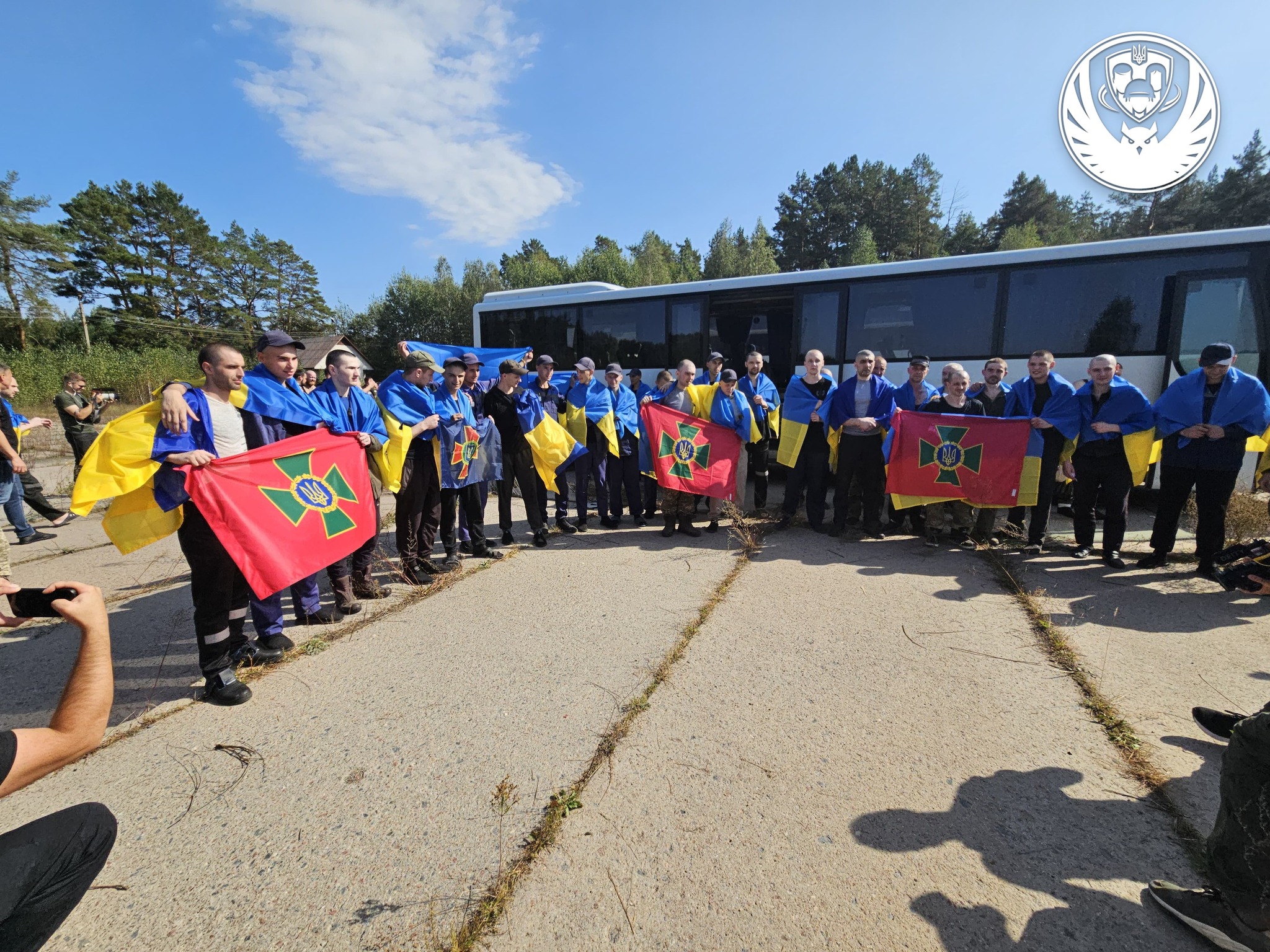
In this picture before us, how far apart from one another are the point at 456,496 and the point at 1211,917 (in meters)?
5.29

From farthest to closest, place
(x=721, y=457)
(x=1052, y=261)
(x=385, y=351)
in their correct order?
(x=385, y=351) < (x=1052, y=261) < (x=721, y=457)

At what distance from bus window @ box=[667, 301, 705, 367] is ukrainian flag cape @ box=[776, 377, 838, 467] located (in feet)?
11.2

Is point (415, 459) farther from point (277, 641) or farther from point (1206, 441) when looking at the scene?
point (1206, 441)

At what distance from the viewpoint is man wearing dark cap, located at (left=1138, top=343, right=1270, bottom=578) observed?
14.8ft

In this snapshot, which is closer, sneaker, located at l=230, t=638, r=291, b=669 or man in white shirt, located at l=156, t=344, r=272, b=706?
man in white shirt, located at l=156, t=344, r=272, b=706

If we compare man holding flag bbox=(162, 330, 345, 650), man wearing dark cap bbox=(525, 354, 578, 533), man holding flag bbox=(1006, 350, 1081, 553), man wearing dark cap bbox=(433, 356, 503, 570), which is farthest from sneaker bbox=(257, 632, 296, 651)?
man holding flag bbox=(1006, 350, 1081, 553)

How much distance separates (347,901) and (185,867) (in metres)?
0.69

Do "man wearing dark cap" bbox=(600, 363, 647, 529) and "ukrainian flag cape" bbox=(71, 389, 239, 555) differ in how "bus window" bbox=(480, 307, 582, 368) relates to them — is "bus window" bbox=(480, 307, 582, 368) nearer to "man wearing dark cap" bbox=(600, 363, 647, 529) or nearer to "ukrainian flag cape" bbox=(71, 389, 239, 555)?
"man wearing dark cap" bbox=(600, 363, 647, 529)

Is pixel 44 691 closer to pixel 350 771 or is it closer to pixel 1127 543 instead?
pixel 350 771

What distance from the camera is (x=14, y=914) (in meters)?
1.31

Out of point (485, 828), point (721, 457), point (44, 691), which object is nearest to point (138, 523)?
point (44, 691)

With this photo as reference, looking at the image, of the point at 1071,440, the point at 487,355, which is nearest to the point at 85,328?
the point at 487,355

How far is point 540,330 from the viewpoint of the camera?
11.2 m

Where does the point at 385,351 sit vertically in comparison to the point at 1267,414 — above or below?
above
